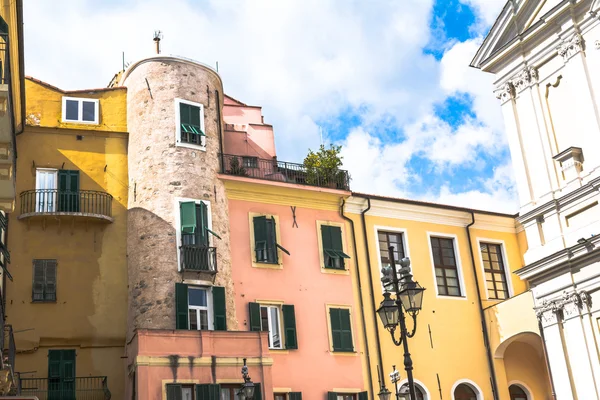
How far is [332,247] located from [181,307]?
6.45m

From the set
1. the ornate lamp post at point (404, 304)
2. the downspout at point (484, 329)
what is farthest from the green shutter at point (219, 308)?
the downspout at point (484, 329)

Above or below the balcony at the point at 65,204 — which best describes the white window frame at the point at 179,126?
above

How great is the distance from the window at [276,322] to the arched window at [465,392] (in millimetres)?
6742

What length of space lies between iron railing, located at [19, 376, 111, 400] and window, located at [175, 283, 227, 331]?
2.86 m

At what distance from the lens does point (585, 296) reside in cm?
2483

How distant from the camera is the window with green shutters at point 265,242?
91.1ft

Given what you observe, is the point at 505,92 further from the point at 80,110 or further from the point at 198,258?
the point at 80,110

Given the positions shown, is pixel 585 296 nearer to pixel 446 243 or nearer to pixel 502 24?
pixel 446 243

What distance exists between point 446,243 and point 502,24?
839 cm

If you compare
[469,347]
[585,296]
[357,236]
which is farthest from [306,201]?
[585,296]

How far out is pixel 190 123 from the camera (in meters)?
28.1

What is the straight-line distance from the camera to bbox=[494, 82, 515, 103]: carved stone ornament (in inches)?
1137

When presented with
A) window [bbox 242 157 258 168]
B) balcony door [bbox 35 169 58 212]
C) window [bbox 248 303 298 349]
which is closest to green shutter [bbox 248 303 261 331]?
window [bbox 248 303 298 349]

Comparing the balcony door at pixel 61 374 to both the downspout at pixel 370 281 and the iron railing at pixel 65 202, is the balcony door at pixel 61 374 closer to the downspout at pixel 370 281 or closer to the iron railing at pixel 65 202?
the iron railing at pixel 65 202
